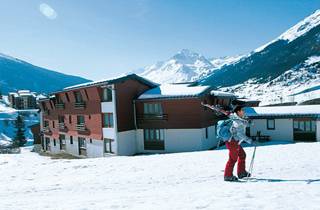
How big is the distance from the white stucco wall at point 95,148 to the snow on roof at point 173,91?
675cm

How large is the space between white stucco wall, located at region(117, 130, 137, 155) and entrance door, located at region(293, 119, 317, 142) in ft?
59.1

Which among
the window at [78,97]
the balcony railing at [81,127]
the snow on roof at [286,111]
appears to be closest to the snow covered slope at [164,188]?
the balcony railing at [81,127]

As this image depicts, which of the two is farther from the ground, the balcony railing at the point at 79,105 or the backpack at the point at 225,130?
the balcony railing at the point at 79,105

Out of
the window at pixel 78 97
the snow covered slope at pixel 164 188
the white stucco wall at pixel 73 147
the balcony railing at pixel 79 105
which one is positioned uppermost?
the window at pixel 78 97

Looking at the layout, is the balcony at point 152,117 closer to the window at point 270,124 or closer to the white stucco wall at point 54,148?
the window at point 270,124

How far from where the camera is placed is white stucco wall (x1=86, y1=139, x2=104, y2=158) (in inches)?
1320

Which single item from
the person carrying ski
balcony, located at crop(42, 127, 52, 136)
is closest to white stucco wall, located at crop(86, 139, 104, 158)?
balcony, located at crop(42, 127, 52, 136)

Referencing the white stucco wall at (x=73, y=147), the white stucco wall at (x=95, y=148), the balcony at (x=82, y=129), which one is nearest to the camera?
the white stucco wall at (x=95, y=148)

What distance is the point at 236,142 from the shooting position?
913cm

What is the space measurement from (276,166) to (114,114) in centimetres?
2178

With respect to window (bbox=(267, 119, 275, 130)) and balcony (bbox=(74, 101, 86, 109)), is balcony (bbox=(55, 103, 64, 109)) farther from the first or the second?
window (bbox=(267, 119, 275, 130))

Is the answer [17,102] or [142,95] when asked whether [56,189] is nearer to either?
[142,95]

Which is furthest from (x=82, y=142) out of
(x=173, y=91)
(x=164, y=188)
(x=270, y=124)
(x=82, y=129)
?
(x=164, y=188)

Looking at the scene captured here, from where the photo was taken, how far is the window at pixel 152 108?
3279 cm
